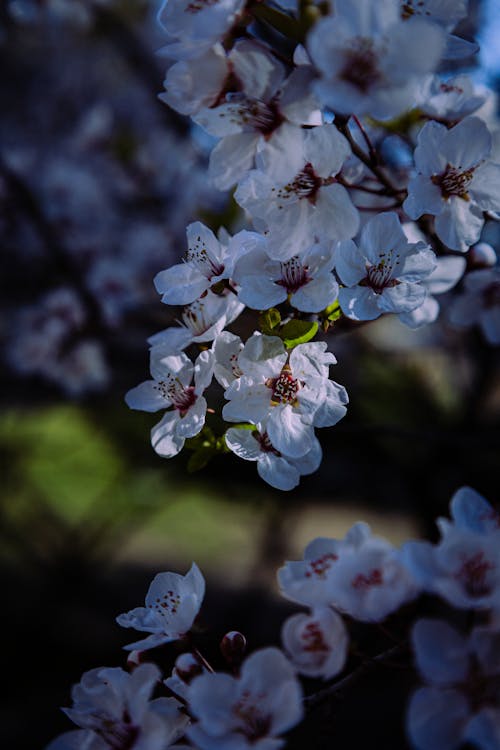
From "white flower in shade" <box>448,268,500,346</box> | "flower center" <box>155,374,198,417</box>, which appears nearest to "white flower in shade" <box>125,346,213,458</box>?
"flower center" <box>155,374,198,417</box>

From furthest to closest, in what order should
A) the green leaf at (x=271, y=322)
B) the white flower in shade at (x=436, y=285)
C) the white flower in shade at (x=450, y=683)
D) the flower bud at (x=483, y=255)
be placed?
the flower bud at (x=483, y=255) < the white flower in shade at (x=436, y=285) < the green leaf at (x=271, y=322) < the white flower in shade at (x=450, y=683)

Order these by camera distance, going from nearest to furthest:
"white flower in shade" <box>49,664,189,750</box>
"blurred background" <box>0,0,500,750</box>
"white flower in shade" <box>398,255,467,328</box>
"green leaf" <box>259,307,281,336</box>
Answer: "white flower in shade" <box>49,664,189,750</box> → "green leaf" <box>259,307,281,336</box> → "white flower in shade" <box>398,255,467,328</box> → "blurred background" <box>0,0,500,750</box>

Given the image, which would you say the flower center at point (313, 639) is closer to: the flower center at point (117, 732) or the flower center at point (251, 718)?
the flower center at point (251, 718)

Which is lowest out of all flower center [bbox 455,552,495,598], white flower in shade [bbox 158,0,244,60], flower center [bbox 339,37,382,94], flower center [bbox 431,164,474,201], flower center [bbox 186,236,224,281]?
flower center [bbox 455,552,495,598]

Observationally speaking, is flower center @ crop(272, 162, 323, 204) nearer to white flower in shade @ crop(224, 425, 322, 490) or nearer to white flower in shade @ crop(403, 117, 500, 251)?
white flower in shade @ crop(403, 117, 500, 251)

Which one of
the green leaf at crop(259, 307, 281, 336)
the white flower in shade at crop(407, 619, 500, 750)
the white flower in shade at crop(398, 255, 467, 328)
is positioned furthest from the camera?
the white flower in shade at crop(398, 255, 467, 328)

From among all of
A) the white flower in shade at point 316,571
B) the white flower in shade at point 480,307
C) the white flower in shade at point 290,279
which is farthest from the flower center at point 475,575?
the white flower in shade at point 480,307

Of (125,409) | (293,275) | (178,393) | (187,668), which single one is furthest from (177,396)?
(125,409)
